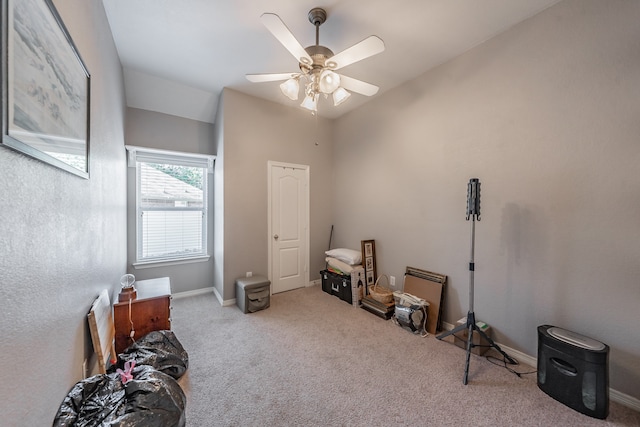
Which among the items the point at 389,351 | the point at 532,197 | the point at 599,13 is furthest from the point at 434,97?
the point at 389,351

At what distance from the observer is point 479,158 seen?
247 cm

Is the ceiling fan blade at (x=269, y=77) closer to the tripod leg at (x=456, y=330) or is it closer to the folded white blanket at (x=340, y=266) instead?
the folded white blanket at (x=340, y=266)

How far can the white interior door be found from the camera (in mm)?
3836

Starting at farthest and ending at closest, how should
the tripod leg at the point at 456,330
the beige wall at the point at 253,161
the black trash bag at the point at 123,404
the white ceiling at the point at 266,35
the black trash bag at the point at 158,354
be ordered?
the beige wall at the point at 253,161 → the tripod leg at the point at 456,330 → the white ceiling at the point at 266,35 → the black trash bag at the point at 158,354 → the black trash bag at the point at 123,404

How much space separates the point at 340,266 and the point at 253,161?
208cm

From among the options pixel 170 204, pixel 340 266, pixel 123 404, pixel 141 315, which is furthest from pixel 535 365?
pixel 170 204

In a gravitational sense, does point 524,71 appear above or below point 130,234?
above

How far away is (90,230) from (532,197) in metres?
3.48

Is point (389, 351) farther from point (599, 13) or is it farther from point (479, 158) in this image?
point (599, 13)

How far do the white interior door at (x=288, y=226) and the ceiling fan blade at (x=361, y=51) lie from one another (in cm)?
216

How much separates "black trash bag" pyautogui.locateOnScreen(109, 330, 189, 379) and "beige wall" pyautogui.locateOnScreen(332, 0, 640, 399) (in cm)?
270

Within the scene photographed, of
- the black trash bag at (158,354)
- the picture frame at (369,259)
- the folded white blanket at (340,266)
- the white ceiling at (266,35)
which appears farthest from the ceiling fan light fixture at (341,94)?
the black trash bag at (158,354)

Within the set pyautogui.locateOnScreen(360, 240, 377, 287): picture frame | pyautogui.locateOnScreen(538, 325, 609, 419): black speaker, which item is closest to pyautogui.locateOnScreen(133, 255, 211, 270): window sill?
pyautogui.locateOnScreen(360, 240, 377, 287): picture frame

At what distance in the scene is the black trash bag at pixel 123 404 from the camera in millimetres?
1126
